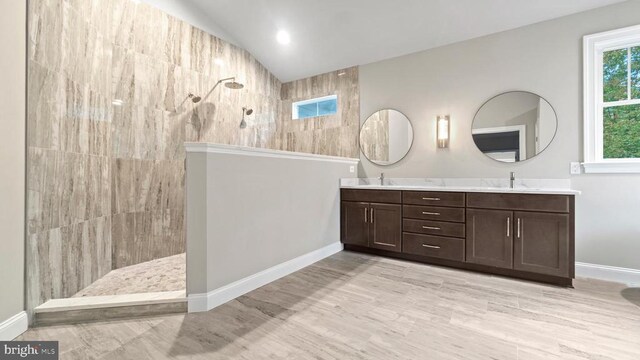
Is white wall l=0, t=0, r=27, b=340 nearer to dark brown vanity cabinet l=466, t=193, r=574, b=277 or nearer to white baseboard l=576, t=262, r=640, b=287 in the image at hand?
dark brown vanity cabinet l=466, t=193, r=574, b=277

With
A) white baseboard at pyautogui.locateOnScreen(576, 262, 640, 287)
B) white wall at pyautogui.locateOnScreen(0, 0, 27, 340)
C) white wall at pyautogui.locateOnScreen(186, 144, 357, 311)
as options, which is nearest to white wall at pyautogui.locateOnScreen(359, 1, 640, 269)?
white baseboard at pyautogui.locateOnScreen(576, 262, 640, 287)

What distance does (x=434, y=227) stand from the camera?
3.07 m

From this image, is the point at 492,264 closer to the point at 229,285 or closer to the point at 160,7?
the point at 229,285

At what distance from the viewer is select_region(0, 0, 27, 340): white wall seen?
64.1 inches

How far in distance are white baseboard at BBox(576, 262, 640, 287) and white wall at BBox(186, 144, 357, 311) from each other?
2.73 metres

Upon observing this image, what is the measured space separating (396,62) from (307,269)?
3.12 meters

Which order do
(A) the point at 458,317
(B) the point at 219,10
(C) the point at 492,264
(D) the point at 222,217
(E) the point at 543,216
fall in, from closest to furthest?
(A) the point at 458,317
(D) the point at 222,217
(E) the point at 543,216
(C) the point at 492,264
(B) the point at 219,10

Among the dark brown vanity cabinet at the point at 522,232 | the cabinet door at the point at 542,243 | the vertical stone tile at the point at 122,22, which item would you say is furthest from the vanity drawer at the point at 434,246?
the vertical stone tile at the point at 122,22

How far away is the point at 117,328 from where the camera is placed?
179 cm

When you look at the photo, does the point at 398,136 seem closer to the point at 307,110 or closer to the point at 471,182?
the point at 471,182

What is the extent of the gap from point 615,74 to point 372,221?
2.96 meters

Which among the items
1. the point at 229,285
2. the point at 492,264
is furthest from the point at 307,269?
the point at 492,264

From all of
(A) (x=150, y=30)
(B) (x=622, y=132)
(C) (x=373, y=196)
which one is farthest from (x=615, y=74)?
→ (A) (x=150, y=30)

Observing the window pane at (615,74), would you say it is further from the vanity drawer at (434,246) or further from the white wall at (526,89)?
the vanity drawer at (434,246)
